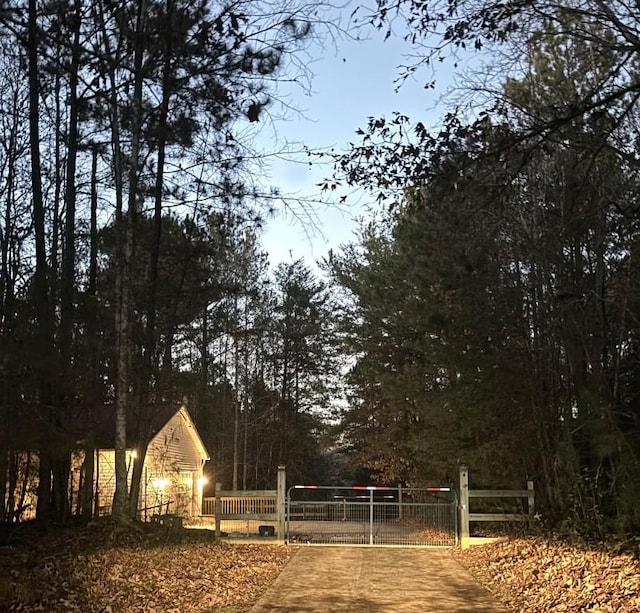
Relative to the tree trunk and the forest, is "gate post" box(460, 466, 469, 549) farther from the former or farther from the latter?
the tree trunk

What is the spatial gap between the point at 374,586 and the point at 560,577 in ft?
7.39

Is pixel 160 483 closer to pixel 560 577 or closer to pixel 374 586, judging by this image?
pixel 374 586

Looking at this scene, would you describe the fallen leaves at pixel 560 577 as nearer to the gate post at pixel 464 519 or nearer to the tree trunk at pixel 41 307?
the gate post at pixel 464 519

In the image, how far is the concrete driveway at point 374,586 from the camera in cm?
792

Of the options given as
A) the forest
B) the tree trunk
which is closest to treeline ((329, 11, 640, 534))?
the forest

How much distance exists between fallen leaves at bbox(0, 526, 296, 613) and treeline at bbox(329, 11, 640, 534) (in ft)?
15.5

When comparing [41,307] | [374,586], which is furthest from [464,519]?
[41,307]

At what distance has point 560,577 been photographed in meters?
8.91

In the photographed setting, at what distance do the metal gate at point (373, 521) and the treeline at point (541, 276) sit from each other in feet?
4.94

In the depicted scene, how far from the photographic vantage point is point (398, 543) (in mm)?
14898

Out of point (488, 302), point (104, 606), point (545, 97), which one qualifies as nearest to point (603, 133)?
point (545, 97)

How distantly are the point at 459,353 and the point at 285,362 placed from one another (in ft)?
66.3

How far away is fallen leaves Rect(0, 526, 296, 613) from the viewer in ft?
23.1

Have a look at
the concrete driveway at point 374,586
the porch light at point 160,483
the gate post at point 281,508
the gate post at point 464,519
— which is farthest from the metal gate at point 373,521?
the porch light at point 160,483
